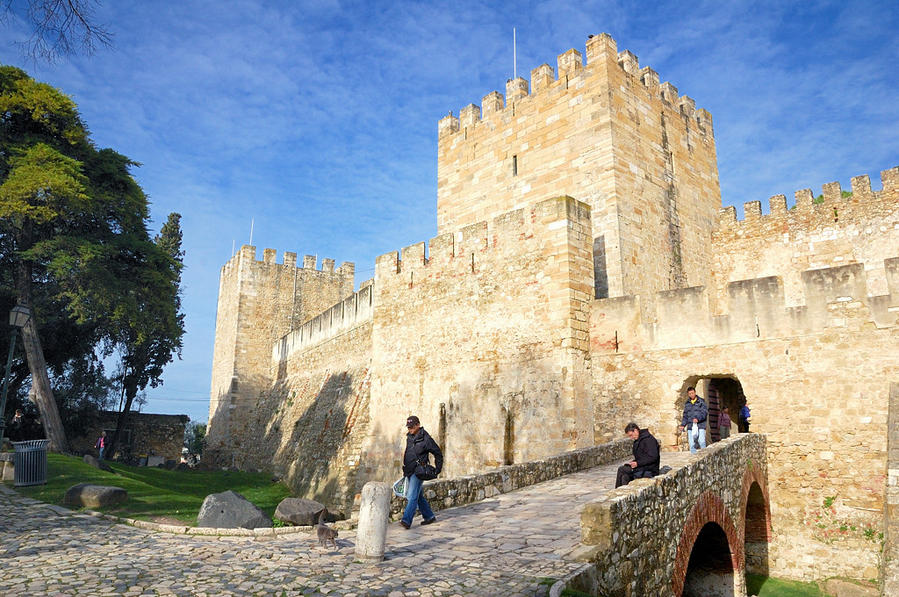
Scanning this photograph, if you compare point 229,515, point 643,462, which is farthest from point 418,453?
point 229,515

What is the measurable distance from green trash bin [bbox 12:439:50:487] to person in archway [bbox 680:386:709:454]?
Result: 12313 mm

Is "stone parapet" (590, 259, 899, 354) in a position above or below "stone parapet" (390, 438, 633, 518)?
above

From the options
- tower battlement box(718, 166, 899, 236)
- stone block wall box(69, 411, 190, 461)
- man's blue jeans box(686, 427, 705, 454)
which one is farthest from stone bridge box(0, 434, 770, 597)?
stone block wall box(69, 411, 190, 461)

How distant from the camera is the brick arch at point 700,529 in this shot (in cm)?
736

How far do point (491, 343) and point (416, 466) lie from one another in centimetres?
747

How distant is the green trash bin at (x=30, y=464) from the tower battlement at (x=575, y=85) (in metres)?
13.9

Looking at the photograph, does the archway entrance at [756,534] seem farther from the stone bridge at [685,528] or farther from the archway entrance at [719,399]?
the archway entrance at [719,399]

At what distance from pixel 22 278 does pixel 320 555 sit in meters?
16.0

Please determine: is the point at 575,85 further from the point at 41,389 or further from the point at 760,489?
the point at 41,389

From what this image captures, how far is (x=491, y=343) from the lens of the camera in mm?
14469

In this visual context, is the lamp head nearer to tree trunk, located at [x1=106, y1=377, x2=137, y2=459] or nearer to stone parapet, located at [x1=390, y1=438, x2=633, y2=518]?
stone parapet, located at [x1=390, y1=438, x2=633, y2=518]

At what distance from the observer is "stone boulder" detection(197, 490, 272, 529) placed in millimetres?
9516

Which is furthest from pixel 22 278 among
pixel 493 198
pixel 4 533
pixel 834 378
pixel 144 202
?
pixel 834 378

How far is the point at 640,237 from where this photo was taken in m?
15.2
